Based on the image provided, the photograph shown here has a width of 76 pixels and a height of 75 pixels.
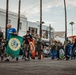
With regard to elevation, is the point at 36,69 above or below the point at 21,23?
below

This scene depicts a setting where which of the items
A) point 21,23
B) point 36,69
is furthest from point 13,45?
point 21,23

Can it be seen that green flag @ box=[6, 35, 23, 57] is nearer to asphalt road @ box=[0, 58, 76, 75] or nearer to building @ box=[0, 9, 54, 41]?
asphalt road @ box=[0, 58, 76, 75]

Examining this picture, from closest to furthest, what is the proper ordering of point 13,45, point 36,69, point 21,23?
1. point 36,69
2. point 13,45
3. point 21,23

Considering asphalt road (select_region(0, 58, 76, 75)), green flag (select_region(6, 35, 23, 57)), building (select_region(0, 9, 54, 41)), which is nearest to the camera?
asphalt road (select_region(0, 58, 76, 75))

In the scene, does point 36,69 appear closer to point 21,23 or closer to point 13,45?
point 13,45

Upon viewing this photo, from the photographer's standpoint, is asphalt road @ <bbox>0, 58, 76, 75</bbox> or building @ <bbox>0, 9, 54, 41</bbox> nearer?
asphalt road @ <bbox>0, 58, 76, 75</bbox>

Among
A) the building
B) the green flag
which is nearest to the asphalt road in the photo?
the green flag

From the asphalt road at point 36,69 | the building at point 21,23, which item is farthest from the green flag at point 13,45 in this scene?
the building at point 21,23

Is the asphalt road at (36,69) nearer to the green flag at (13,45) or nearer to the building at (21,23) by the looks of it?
the green flag at (13,45)

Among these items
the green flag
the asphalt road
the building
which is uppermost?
the building

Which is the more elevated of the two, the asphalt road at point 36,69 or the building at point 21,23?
the building at point 21,23

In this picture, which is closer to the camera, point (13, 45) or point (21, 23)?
point (13, 45)

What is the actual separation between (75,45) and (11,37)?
8.54 metres

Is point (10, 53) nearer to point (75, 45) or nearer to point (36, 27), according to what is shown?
point (75, 45)
